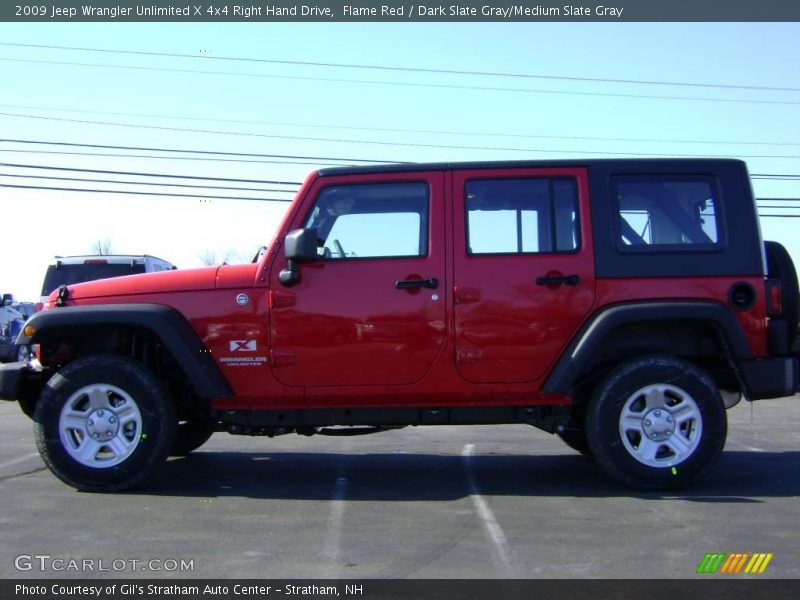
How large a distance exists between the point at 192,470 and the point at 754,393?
14.1ft

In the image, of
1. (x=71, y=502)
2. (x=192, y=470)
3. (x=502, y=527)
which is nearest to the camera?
(x=502, y=527)

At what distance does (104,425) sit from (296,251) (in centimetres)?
182

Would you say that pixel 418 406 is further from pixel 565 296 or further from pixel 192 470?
pixel 192 470

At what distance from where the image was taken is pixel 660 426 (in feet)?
20.2

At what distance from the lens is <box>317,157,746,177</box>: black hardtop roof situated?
6445mm

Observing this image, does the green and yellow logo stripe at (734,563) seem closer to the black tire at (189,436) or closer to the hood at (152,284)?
the hood at (152,284)

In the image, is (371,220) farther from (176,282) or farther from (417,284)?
(176,282)

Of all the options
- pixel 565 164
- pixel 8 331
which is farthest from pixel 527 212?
pixel 8 331

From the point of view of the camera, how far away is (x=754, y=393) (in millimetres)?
6219

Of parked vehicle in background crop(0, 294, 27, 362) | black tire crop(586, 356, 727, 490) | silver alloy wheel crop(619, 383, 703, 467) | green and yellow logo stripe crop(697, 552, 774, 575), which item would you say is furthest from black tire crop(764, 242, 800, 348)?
parked vehicle in background crop(0, 294, 27, 362)

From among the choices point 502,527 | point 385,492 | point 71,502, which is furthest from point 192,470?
point 502,527

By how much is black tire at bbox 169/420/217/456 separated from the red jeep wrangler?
1.14m

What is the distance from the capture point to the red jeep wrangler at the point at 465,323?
616 cm

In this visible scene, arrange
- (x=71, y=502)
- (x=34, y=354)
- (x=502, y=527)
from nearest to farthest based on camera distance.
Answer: (x=502, y=527)
(x=71, y=502)
(x=34, y=354)
